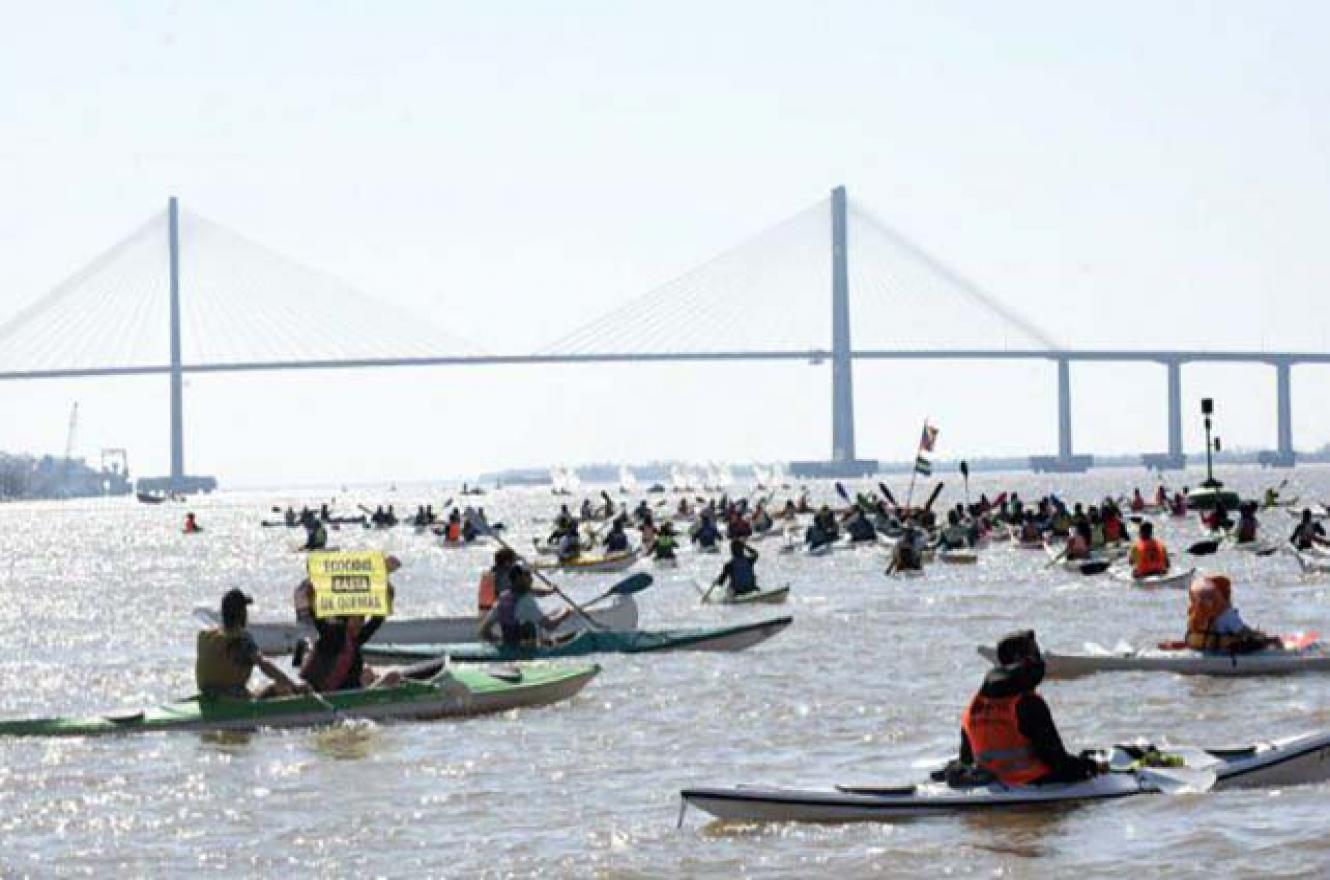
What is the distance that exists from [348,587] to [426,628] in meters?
8.57

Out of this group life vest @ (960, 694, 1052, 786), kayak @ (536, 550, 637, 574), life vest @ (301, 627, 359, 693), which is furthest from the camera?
kayak @ (536, 550, 637, 574)

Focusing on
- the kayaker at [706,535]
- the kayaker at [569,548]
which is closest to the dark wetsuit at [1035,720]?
the kayaker at [569,548]

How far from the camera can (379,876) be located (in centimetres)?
1312

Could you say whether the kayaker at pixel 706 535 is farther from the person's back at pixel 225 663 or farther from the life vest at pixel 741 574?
the person's back at pixel 225 663

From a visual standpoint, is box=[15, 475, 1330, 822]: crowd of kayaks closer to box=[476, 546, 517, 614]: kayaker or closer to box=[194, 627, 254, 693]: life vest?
box=[194, 627, 254, 693]: life vest

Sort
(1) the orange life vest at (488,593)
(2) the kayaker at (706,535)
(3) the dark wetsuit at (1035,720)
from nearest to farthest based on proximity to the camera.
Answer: (3) the dark wetsuit at (1035,720)
(1) the orange life vest at (488,593)
(2) the kayaker at (706,535)

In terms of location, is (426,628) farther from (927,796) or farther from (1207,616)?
(927,796)

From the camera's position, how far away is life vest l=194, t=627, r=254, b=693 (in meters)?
18.7

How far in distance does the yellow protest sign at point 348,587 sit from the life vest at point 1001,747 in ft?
21.8

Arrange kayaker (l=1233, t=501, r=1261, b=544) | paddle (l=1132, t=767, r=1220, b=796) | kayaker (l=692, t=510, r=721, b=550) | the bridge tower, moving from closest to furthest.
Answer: paddle (l=1132, t=767, r=1220, b=796) < kayaker (l=1233, t=501, r=1261, b=544) < kayaker (l=692, t=510, r=721, b=550) < the bridge tower

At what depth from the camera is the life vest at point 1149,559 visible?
108 feet

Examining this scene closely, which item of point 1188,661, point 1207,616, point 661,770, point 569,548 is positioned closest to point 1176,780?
point 661,770

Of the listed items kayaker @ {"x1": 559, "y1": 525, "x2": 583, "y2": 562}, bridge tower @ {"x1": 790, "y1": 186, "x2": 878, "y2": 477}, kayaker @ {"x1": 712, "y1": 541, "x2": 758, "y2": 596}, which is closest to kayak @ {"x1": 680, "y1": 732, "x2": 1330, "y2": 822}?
kayaker @ {"x1": 712, "y1": 541, "x2": 758, "y2": 596}

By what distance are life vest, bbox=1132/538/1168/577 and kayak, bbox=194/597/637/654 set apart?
8889 millimetres
